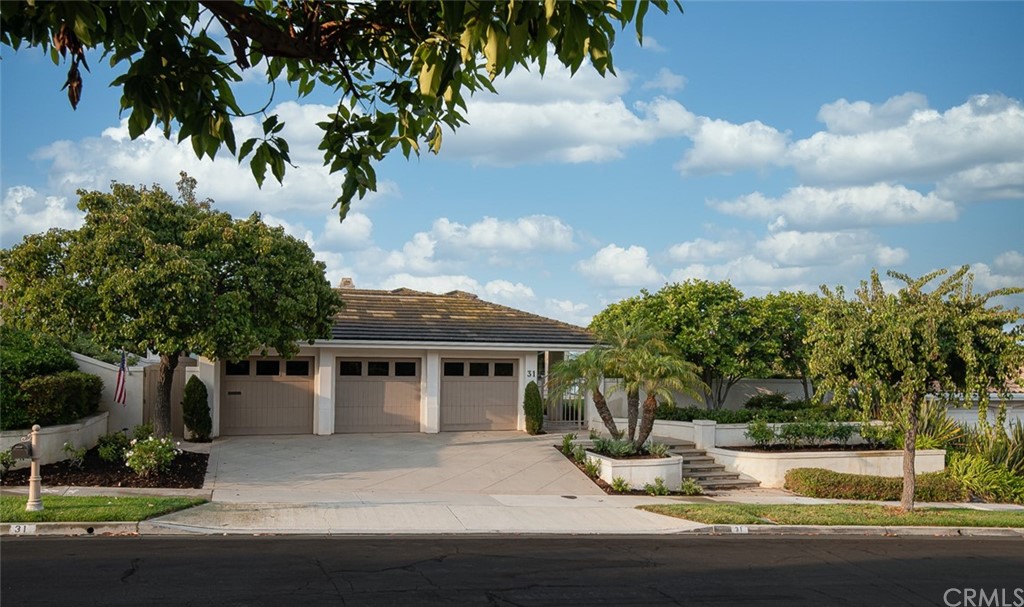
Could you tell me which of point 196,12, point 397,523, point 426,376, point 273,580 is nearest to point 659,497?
point 397,523

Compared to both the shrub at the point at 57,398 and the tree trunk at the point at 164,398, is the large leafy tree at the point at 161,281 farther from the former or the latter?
the shrub at the point at 57,398

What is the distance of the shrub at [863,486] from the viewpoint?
19250 mm

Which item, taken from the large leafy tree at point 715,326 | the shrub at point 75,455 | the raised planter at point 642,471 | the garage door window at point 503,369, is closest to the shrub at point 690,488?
the raised planter at point 642,471

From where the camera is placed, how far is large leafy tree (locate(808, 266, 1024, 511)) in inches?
612

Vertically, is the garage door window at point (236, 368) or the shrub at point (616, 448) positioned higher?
the garage door window at point (236, 368)

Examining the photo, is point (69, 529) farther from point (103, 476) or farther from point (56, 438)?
point (56, 438)

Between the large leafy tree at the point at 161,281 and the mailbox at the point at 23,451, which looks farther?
the large leafy tree at the point at 161,281

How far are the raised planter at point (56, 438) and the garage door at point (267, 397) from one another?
13.6 feet

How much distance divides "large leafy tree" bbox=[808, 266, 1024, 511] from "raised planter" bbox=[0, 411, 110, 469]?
47.8 ft

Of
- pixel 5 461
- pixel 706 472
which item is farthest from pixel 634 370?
pixel 5 461

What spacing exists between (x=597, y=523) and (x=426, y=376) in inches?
410

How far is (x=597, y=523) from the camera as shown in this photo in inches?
584

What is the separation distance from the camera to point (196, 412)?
2105 centimetres

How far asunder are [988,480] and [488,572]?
15.1 m
